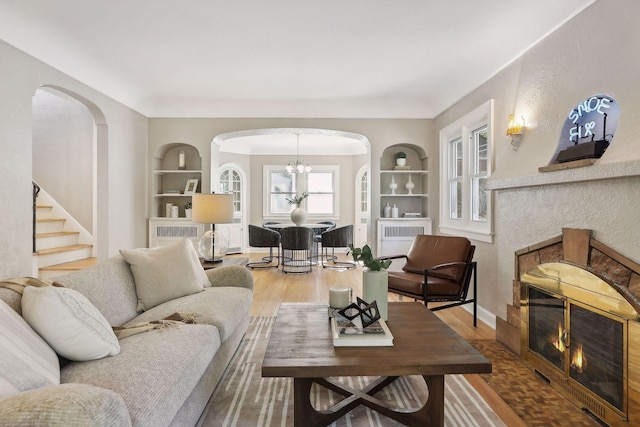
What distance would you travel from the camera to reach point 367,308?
205 cm

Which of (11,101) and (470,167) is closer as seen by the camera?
(11,101)

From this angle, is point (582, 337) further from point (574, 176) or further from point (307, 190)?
point (307, 190)

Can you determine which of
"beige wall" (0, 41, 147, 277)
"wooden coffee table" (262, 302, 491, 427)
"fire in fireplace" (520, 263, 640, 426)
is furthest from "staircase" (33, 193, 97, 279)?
"fire in fireplace" (520, 263, 640, 426)

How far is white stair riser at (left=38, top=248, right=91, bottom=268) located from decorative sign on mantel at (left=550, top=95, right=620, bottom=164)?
5484 millimetres

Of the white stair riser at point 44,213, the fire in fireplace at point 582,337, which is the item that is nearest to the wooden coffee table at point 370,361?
the fire in fireplace at point 582,337

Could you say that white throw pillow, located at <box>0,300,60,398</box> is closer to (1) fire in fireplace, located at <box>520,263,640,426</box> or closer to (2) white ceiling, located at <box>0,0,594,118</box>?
(2) white ceiling, located at <box>0,0,594,118</box>

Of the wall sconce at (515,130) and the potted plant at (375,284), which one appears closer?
the potted plant at (375,284)

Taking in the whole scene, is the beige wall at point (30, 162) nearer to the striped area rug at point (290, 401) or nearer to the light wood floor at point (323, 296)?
the light wood floor at point (323, 296)

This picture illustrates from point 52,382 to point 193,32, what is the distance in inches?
117

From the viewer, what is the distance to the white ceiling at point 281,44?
287cm

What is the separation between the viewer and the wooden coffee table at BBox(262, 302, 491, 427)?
1.62 meters

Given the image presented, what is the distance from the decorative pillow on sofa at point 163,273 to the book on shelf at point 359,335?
52.5 inches

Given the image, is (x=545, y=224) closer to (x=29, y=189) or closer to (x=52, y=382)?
(x=52, y=382)

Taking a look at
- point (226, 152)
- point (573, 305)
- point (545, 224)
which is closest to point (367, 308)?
point (573, 305)
